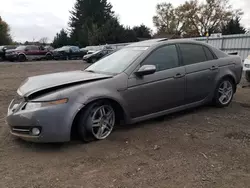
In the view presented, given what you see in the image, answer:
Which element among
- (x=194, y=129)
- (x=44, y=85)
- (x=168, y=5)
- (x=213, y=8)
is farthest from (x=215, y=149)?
(x=168, y=5)

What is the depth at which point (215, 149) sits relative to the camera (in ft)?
11.2

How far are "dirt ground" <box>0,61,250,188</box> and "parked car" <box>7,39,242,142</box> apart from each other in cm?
23

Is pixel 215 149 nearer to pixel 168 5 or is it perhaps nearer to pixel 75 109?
pixel 75 109

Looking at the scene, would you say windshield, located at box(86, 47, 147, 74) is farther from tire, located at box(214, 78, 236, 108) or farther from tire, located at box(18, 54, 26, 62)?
tire, located at box(18, 54, 26, 62)

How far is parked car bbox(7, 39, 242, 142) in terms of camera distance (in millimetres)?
3291

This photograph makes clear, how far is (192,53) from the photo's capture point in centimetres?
487

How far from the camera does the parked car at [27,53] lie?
23.2 m

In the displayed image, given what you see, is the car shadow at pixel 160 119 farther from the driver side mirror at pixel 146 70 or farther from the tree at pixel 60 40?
the tree at pixel 60 40

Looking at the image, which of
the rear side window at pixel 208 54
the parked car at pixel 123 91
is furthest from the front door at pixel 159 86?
the rear side window at pixel 208 54

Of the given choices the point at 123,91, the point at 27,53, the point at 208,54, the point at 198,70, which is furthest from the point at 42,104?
the point at 27,53

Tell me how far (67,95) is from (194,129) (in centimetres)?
214

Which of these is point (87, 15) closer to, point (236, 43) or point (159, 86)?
point (236, 43)

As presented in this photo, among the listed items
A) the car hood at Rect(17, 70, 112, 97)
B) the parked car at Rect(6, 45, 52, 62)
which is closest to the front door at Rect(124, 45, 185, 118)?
the car hood at Rect(17, 70, 112, 97)

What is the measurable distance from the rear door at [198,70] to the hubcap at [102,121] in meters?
1.59
